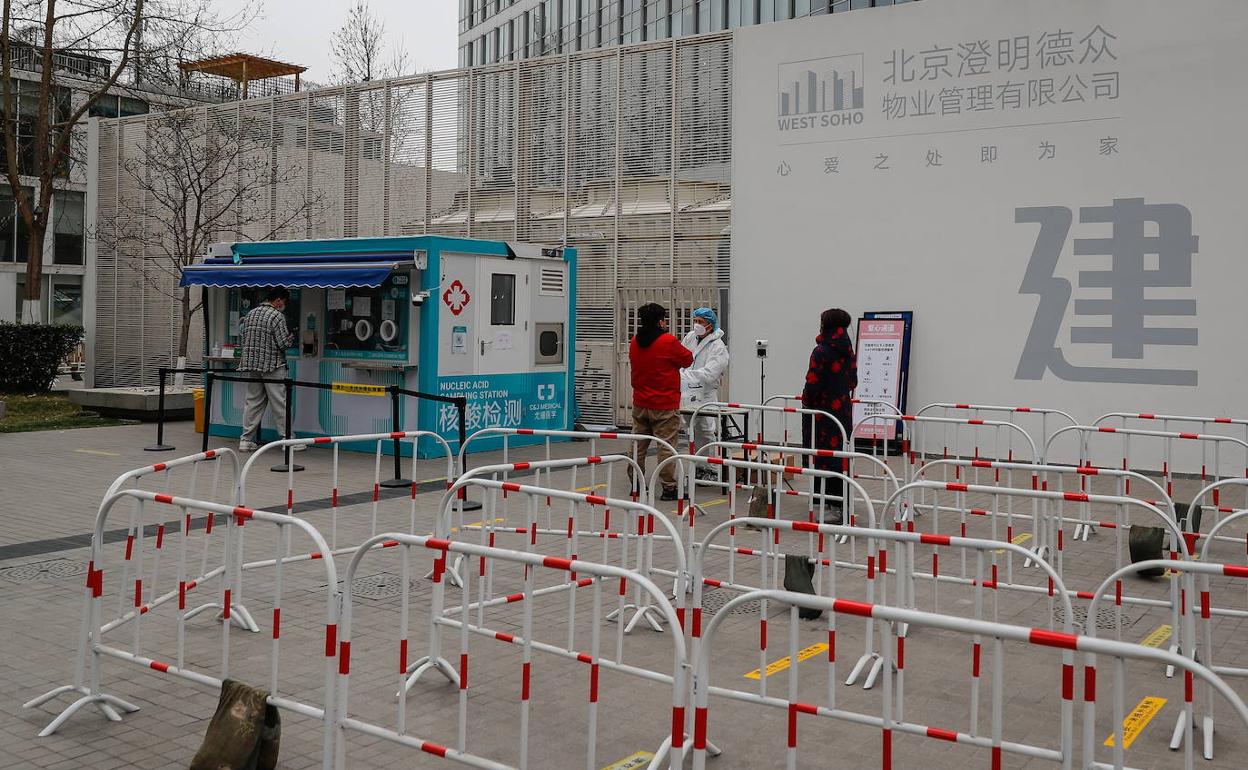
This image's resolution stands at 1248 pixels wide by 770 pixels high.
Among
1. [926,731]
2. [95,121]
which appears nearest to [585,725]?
[926,731]

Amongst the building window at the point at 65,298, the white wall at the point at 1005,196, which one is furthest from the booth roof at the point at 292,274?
the building window at the point at 65,298

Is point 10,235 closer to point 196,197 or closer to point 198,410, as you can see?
point 196,197

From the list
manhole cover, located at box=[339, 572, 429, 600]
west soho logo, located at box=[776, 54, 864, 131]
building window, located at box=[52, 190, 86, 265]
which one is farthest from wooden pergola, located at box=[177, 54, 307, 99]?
manhole cover, located at box=[339, 572, 429, 600]

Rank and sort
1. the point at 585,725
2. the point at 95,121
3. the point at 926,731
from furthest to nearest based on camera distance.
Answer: the point at 95,121 → the point at 585,725 → the point at 926,731

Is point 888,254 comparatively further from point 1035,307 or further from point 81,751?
point 81,751

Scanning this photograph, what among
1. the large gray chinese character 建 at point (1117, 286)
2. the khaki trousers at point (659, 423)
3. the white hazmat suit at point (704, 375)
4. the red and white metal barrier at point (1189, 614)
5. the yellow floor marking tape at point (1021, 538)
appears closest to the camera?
the red and white metal barrier at point (1189, 614)

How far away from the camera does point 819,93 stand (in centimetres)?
1677

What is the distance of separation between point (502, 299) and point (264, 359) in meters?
3.28

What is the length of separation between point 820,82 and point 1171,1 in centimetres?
469

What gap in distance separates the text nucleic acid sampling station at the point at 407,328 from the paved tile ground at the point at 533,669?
494 cm

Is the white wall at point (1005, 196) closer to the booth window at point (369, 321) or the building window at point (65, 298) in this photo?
the booth window at point (369, 321)

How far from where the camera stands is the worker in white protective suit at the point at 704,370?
44.2 feet

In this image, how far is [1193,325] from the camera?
14.1 meters

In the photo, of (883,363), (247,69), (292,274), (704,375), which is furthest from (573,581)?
(247,69)
